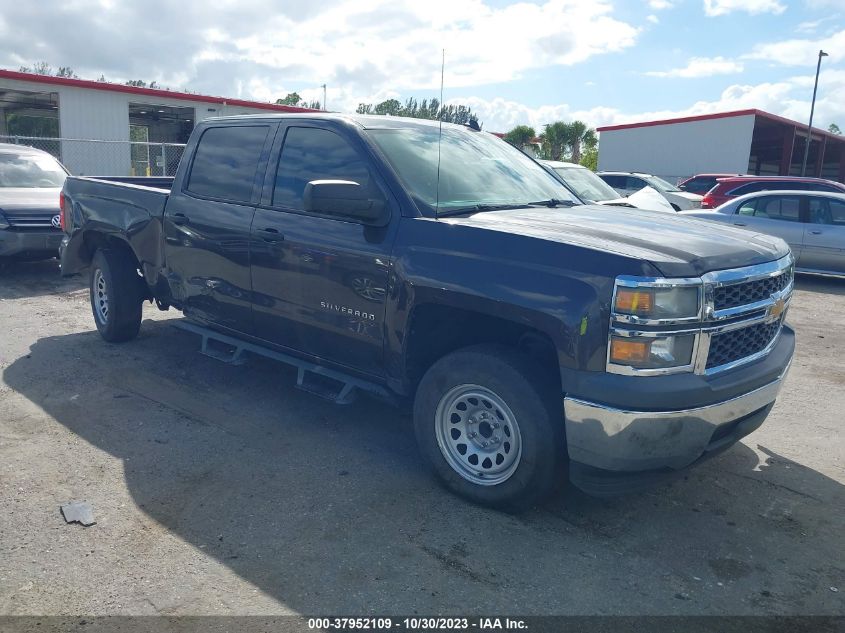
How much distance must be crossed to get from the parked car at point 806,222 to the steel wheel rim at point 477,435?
28.0ft

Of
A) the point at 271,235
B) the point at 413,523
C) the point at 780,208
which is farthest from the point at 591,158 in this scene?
the point at 413,523

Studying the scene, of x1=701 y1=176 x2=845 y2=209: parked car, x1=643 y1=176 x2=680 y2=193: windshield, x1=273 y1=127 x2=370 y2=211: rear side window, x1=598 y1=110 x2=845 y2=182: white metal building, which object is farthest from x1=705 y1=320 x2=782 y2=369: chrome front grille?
x1=598 y1=110 x2=845 y2=182: white metal building

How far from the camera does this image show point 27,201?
9859mm

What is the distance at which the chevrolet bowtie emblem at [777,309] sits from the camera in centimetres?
376

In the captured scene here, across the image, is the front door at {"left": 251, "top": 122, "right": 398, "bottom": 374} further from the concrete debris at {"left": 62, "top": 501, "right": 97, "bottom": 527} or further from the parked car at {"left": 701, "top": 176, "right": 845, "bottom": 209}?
the parked car at {"left": 701, "top": 176, "right": 845, "bottom": 209}

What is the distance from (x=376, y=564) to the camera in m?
3.33

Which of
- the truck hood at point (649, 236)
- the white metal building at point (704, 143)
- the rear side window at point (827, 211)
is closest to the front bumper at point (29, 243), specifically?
the truck hood at point (649, 236)

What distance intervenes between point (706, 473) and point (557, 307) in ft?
5.90

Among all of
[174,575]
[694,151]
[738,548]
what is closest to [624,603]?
[738,548]

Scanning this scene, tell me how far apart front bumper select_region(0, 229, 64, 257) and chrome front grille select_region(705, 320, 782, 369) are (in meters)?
8.54

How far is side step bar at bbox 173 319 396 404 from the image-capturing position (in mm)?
4438

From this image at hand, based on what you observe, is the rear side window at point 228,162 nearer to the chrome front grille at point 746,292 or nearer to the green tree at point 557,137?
the chrome front grille at point 746,292

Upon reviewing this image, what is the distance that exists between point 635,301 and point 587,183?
8.91 m

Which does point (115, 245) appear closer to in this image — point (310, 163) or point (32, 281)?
point (310, 163)
